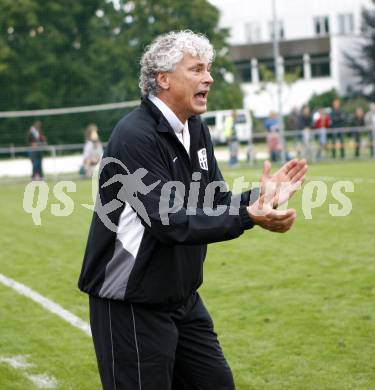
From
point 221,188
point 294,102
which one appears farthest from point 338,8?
point 221,188

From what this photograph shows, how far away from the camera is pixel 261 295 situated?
8.32m

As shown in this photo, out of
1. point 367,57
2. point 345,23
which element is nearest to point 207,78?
point 367,57

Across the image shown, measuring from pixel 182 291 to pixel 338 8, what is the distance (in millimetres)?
66244

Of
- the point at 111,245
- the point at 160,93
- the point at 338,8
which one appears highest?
the point at 338,8

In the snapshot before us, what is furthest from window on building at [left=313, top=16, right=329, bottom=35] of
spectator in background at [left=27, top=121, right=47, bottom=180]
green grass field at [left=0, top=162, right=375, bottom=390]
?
green grass field at [left=0, top=162, right=375, bottom=390]

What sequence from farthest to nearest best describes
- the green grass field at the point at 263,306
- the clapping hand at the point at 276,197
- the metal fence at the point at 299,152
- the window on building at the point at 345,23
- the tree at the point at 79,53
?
1. the window on building at the point at 345,23
2. the tree at the point at 79,53
3. the metal fence at the point at 299,152
4. the green grass field at the point at 263,306
5. the clapping hand at the point at 276,197

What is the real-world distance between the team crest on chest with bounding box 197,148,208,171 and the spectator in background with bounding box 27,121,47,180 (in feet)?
69.3

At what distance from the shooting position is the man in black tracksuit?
3.63 meters

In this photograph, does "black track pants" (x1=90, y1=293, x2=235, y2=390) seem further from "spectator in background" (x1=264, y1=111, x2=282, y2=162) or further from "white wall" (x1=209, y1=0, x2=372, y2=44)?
"white wall" (x1=209, y1=0, x2=372, y2=44)

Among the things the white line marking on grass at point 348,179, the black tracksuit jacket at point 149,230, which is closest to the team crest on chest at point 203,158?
the black tracksuit jacket at point 149,230

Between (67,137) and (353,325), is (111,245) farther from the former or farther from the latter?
(67,137)

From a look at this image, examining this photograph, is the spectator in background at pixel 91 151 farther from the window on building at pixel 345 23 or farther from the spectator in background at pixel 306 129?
the window on building at pixel 345 23

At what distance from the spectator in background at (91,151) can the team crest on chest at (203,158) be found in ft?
68.3

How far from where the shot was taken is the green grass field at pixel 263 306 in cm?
612
